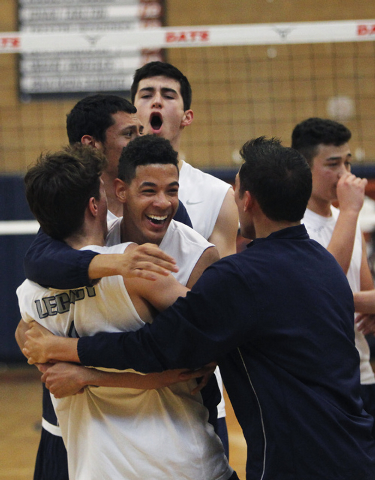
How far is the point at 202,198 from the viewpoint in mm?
3289

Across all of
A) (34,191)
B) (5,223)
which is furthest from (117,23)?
(34,191)

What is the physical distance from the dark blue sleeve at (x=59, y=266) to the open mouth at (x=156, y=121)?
149 centimetres

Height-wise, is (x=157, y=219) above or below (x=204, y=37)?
below

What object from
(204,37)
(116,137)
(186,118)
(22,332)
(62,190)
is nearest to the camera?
(62,190)

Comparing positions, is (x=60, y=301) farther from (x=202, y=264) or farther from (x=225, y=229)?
(x=225, y=229)

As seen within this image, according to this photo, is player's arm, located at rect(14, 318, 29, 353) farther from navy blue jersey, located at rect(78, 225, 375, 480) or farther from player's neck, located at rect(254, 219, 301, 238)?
player's neck, located at rect(254, 219, 301, 238)

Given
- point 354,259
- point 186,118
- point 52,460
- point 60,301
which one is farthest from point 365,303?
point 60,301

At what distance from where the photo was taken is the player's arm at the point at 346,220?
317 cm

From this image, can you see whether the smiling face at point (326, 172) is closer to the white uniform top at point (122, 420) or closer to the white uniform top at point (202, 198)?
the white uniform top at point (202, 198)

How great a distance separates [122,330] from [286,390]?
549mm

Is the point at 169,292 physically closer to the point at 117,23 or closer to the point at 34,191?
the point at 34,191

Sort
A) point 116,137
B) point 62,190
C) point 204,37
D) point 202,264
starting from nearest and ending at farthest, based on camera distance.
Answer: point 62,190
point 202,264
point 116,137
point 204,37

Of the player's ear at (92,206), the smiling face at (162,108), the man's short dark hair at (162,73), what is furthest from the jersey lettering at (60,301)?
the man's short dark hair at (162,73)

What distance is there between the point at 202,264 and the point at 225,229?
3.62ft
